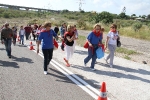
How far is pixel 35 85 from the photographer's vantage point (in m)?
6.36

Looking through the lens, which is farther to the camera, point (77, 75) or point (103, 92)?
point (77, 75)

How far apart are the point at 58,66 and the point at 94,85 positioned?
9.04 ft

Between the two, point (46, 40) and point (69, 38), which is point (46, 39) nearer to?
point (46, 40)

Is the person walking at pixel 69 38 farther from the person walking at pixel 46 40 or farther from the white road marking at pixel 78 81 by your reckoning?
the person walking at pixel 46 40

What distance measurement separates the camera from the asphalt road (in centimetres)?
550

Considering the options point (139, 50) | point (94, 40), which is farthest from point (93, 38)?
point (139, 50)

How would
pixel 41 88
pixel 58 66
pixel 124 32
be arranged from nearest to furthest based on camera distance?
1. pixel 41 88
2. pixel 58 66
3. pixel 124 32

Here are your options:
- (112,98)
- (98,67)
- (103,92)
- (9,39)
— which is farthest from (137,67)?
(9,39)

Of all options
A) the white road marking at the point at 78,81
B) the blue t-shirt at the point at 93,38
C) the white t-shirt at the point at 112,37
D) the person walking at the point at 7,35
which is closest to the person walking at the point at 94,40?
the blue t-shirt at the point at 93,38

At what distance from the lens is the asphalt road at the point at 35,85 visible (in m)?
5.50

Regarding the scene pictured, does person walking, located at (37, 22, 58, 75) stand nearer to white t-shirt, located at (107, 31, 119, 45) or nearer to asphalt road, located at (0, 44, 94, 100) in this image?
asphalt road, located at (0, 44, 94, 100)

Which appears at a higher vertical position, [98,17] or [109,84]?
[98,17]

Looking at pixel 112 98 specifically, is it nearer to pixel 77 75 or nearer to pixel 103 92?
pixel 103 92

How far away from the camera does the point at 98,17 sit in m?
48.5
